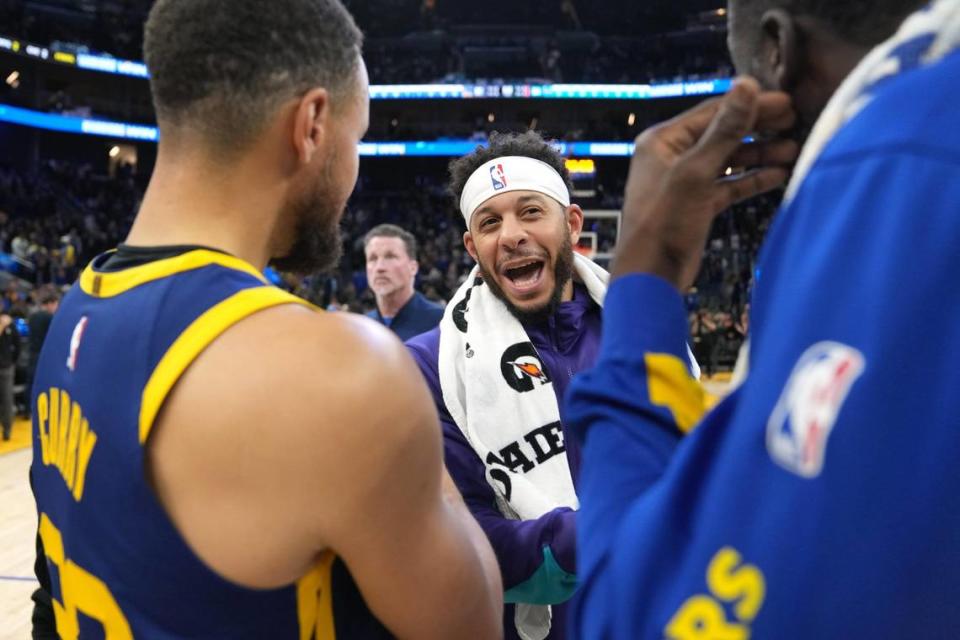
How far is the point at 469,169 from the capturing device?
2539 mm

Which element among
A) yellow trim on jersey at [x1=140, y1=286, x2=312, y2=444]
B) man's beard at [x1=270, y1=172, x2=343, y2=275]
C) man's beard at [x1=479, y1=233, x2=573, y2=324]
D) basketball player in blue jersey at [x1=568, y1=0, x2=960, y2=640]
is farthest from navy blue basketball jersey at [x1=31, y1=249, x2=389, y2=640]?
man's beard at [x1=479, y1=233, x2=573, y2=324]

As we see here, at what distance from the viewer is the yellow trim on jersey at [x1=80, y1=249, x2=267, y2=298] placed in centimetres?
113

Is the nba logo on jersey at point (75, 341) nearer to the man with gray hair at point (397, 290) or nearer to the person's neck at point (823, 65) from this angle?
the person's neck at point (823, 65)

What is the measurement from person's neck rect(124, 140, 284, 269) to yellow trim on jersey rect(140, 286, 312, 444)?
0.17m

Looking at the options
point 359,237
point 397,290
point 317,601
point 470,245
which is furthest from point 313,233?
point 359,237

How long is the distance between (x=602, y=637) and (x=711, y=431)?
199 millimetres

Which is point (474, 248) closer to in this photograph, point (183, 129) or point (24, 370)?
point (183, 129)

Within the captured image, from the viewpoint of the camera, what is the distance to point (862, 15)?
718 millimetres

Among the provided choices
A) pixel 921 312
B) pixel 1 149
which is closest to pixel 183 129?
pixel 921 312

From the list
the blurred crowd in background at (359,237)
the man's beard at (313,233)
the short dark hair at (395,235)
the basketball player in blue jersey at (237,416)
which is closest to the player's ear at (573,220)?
the man's beard at (313,233)

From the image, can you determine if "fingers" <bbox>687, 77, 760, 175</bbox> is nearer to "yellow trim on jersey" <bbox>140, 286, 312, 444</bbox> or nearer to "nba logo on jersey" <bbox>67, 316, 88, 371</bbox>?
"yellow trim on jersey" <bbox>140, 286, 312, 444</bbox>

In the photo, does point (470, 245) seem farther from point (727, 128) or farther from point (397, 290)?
point (397, 290)

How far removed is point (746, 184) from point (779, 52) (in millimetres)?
135

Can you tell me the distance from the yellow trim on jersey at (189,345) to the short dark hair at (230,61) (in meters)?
0.29
